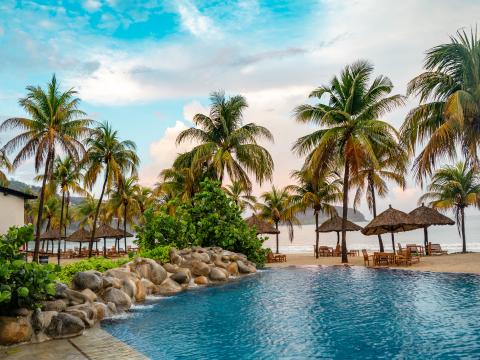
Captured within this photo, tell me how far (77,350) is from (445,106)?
17466 millimetres

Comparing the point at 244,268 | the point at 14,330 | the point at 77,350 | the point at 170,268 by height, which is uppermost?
the point at 170,268

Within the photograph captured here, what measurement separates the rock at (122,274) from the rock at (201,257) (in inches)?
188

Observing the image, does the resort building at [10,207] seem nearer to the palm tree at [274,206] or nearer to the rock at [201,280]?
the rock at [201,280]

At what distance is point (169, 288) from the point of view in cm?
1758

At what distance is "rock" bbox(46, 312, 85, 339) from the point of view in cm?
1020

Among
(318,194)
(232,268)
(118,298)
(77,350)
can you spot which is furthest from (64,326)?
(318,194)

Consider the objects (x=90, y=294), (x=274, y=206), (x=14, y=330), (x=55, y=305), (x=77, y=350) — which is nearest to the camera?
(x=77, y=350)

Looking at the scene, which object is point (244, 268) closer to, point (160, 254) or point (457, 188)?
point (160, 254)

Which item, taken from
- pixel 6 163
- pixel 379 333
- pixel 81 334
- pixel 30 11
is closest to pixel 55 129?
pixel 6 163

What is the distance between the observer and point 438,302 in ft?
41.7

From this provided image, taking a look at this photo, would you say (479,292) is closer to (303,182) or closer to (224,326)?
(224,326)

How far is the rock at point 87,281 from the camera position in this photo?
14.0 meters

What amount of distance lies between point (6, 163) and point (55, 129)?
7.44 metres

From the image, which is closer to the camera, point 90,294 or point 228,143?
point 90,294
